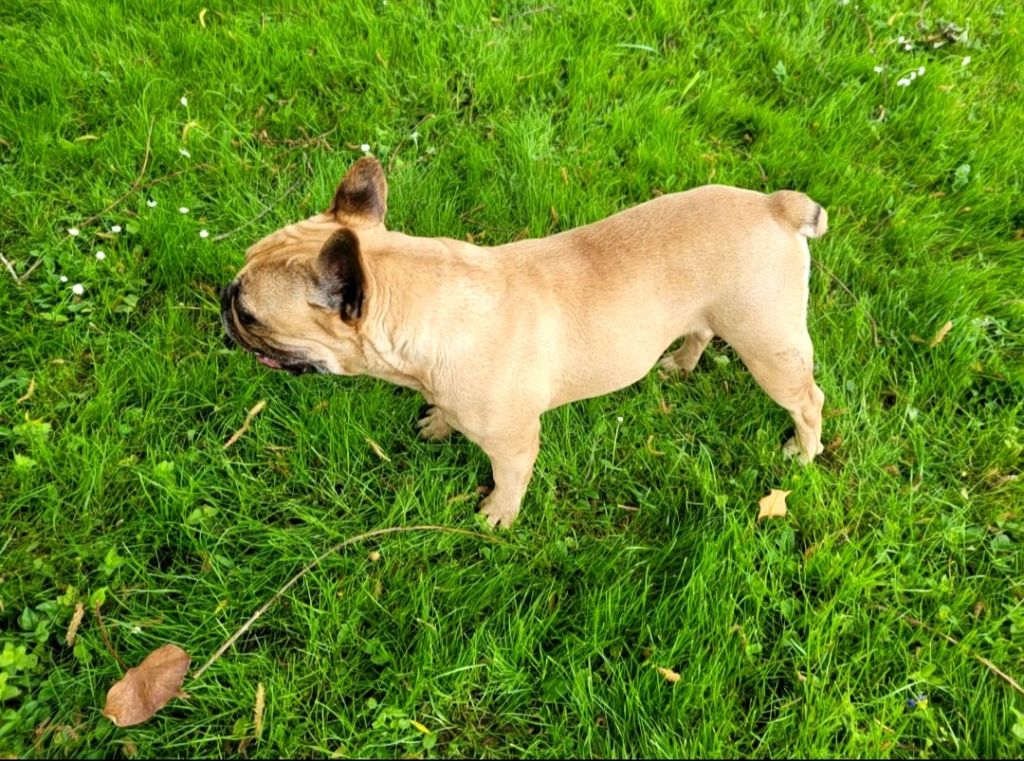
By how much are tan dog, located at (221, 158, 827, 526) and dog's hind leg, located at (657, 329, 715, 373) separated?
592 millimetres

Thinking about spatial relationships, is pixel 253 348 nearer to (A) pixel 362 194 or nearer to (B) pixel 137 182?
(A) pixel 362 194

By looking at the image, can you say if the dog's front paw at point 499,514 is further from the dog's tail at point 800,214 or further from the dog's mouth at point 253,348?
the dog's tail at point 800,214

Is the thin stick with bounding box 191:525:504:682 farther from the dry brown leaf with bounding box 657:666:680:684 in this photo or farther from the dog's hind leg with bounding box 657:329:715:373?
the dog's hind leg with bounding box 657:329:715:373

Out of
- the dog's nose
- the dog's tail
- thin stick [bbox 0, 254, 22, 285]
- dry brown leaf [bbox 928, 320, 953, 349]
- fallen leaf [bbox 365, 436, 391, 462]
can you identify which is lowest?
fallen leaf [bbox 365, 436, 391, 462]

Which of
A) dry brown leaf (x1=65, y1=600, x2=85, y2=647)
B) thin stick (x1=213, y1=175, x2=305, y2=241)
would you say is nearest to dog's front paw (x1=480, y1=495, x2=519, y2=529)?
dry brown leaf (x1=65, y1=600, x2=85, y2=647)

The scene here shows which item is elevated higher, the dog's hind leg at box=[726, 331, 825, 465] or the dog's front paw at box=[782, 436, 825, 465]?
the dog's hind leg at box=[726, 331, 825, 465]

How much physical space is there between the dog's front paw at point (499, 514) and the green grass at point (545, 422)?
0.36 ft

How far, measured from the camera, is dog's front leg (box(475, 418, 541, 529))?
10.3ft

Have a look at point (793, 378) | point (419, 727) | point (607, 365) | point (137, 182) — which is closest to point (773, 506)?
point (793, 378)

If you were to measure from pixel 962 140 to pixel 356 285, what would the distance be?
460 centimetres

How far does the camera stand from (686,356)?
4039 millimetres

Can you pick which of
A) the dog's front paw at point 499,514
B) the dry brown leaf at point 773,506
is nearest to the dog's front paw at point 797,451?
the dry brown leaf at point 773,506

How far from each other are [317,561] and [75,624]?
1.04m

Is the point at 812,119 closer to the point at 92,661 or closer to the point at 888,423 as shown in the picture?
the point at 888,423
